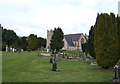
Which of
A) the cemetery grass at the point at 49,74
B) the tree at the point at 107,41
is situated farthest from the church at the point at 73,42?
the tree at the point at 107,41

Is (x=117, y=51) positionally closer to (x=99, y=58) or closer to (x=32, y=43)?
(x=99, y=58)

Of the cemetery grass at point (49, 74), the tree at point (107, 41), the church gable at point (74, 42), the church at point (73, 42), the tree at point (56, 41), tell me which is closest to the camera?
the cemetery grass at point (49, 74)

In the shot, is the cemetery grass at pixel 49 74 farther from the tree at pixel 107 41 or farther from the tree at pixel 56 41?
the tree at pixel 56 41

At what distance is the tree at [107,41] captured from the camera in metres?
20.5

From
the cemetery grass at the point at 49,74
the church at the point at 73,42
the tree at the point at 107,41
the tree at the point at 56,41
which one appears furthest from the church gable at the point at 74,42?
the tree at the point at 107,41

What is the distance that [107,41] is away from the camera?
2075cm

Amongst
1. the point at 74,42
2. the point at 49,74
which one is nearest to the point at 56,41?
the point at 74,42

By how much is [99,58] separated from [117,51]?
9.62ft

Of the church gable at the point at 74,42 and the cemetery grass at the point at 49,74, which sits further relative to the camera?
the church gable at the point at 74,42

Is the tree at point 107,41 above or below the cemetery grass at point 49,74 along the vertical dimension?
above

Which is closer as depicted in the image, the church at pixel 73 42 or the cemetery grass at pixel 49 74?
the cemetery grass at pixel 49 74

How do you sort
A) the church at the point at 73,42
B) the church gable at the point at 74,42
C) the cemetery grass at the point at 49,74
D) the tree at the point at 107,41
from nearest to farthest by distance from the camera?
1. the cemetery grass at the point at 49,74
2. the tree at the point at 107,41
3. the church at the point at 73,42
4. the church gable at the point at 74,42

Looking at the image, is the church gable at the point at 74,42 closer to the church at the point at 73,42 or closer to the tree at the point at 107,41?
the church at the point at 73,42

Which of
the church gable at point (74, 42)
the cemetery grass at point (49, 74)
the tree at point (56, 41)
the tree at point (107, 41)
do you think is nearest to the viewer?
the cemetery grass at point (49, 74)
